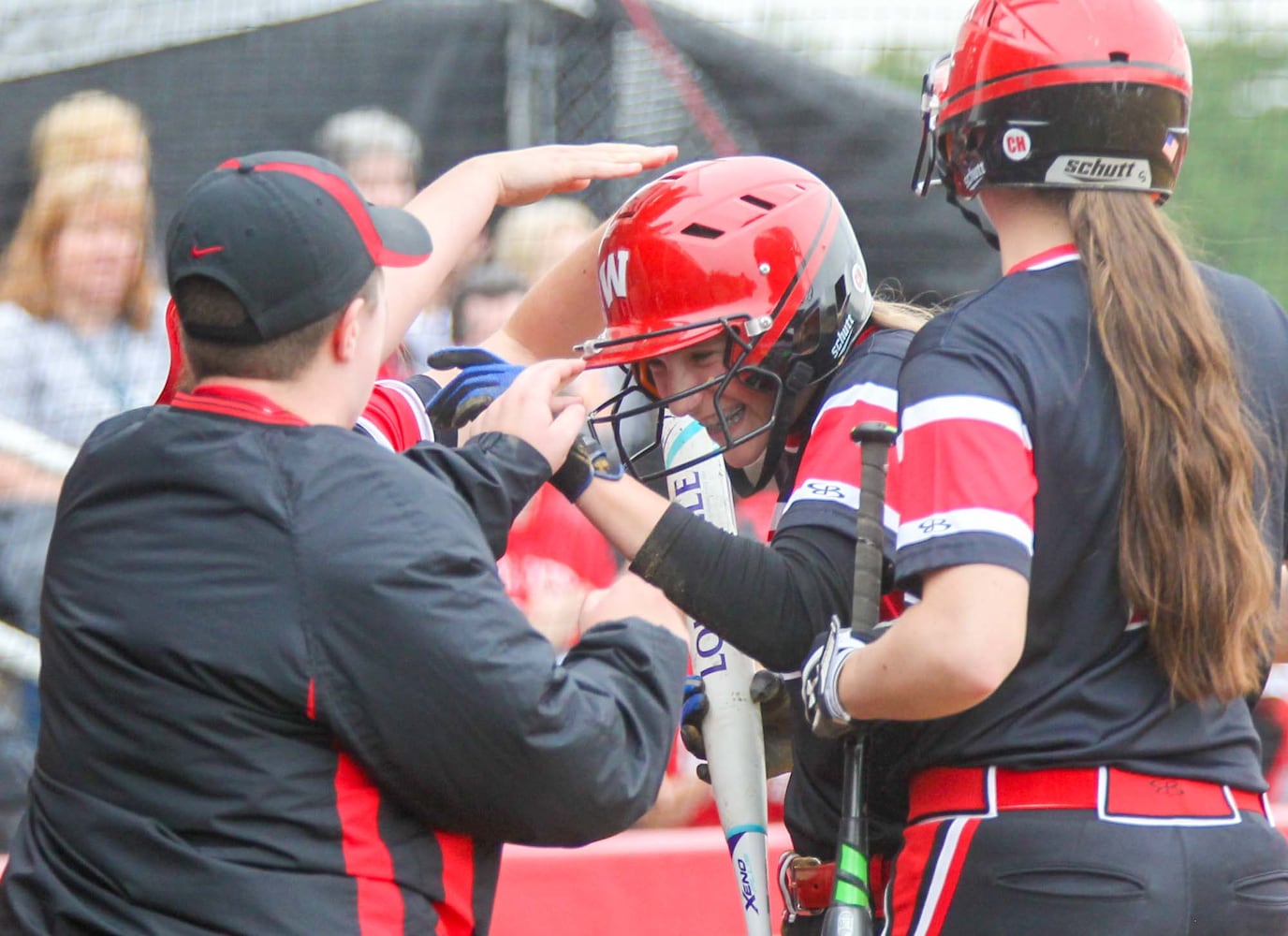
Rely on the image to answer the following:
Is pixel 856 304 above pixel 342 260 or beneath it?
beneath

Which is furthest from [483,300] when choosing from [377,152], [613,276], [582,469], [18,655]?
[582,469]

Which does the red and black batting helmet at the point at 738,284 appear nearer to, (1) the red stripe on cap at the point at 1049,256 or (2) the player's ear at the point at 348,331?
(1) the red stripe on cap at the point at 1049,256

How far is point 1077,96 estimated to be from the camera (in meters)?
2.17

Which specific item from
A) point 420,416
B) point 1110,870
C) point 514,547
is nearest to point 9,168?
point 514,547

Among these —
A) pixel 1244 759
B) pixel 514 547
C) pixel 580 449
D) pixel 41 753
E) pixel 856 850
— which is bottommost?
pixel 514 547

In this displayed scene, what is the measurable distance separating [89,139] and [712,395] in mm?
2621

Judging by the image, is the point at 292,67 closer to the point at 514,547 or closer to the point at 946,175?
the point at 514,547

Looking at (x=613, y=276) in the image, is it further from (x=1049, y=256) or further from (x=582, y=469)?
(x=1049, y=256)

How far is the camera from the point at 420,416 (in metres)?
A: 2.44

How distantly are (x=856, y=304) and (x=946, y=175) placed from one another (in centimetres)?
42

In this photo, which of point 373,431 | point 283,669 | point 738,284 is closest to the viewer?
point 283,669

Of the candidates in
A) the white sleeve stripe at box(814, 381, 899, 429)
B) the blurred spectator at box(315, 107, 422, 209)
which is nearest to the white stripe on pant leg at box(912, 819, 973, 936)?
the white sleeve stripe at box(814, 381, 899, 429)

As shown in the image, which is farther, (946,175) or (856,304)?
(856,304)

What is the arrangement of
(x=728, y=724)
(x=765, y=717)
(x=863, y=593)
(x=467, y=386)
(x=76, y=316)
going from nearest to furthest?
(x=863, y=593), (x=467, y=386), (x=728, y=724), (x=765, y=717), (x=76, y=316)
